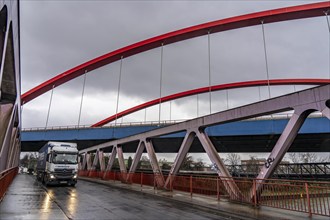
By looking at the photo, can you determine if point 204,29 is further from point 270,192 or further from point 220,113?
point 270,192

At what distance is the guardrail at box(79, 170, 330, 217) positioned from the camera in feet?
30.0

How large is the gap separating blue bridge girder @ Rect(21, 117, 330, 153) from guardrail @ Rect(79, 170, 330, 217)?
1551 cm

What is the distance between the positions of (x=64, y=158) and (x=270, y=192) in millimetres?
17366

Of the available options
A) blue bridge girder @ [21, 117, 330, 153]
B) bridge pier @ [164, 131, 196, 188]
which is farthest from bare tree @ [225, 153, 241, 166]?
bridge pier @ [164, 131, 196, 188]

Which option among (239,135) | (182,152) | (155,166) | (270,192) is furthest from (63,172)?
(239,135)

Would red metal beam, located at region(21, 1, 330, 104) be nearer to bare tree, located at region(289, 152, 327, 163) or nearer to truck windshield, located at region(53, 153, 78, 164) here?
truck windshield, located at region(53, 153, 78, 164)

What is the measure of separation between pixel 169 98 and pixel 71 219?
3755 centimetres

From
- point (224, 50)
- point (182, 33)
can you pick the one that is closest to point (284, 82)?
point (224, 50)

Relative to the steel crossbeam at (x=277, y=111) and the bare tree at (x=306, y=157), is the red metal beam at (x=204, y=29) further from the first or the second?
the bare tree at (x=306, y=157)

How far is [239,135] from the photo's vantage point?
102 feet

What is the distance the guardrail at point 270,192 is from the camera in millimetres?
9148

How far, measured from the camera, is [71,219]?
7930 mm

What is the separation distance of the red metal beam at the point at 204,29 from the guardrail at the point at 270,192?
1548 centimetres

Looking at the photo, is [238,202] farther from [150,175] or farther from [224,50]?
[224,50]
